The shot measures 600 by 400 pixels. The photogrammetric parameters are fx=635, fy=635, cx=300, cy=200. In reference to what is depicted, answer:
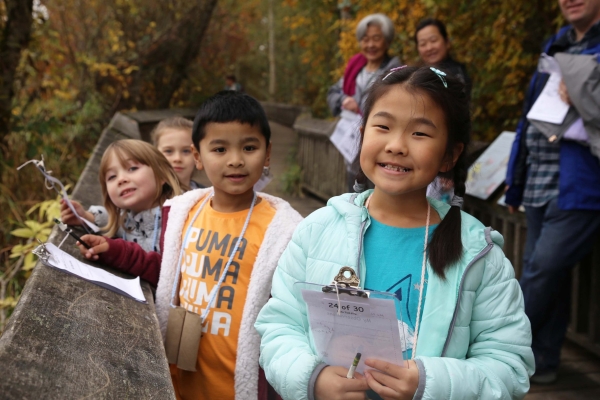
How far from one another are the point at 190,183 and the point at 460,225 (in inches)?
98.7

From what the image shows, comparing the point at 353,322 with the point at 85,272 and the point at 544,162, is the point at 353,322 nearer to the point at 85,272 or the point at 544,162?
the point at 85,272

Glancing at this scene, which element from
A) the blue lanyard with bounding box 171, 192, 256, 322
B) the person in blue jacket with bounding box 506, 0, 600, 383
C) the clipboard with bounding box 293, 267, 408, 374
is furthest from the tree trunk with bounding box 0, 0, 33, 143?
the clipboard with bounding box 293, 267, 408, 374

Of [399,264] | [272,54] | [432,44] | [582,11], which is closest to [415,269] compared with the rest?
[399,264]

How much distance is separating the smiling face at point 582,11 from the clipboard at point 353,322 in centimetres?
255

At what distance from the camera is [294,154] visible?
504 inches

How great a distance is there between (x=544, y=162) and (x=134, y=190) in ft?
7.49

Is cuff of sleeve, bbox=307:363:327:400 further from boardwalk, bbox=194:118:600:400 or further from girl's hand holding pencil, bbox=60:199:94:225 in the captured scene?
boardwalk, bbox=194:118:600:400

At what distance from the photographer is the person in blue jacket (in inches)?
135

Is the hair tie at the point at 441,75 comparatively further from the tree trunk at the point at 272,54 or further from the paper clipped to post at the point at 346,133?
the tree trunk at the point at 272,54

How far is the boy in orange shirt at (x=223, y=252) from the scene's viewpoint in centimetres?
249

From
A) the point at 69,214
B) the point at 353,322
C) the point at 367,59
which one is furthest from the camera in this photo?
the point at 367,59

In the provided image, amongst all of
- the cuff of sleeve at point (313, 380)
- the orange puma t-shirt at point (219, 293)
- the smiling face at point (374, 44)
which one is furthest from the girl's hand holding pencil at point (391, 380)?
the smiling face at point (374, 44)

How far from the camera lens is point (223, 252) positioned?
101 inches

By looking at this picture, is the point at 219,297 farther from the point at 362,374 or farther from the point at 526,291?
the point at 526,291
